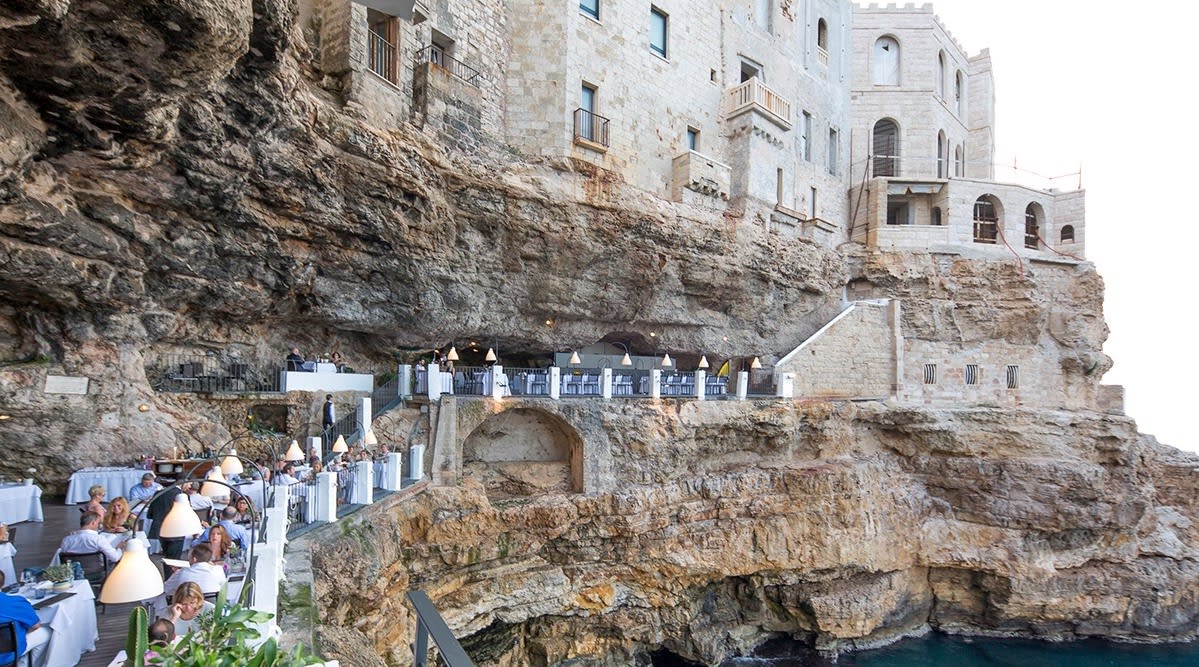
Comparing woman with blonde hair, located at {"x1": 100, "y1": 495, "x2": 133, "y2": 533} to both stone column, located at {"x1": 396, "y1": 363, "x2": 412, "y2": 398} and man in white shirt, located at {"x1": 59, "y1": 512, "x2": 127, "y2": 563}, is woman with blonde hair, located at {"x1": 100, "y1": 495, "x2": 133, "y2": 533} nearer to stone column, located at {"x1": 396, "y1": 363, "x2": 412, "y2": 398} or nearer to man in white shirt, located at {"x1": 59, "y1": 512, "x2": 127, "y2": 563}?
man in white shirt, located at {"x1": 59, "y1": 512, "x2": 127, "y2": 563}

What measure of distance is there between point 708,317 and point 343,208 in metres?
11.7

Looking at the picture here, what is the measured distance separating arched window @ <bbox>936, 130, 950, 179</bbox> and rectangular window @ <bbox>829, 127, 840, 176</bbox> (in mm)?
5689

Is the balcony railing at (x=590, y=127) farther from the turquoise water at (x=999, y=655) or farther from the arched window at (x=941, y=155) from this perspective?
the arched window at (x=941, y=155)

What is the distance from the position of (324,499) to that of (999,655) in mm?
20992

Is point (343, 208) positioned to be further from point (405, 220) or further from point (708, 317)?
point (708, 317)

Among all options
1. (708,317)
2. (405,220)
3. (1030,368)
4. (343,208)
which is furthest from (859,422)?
(343,208)

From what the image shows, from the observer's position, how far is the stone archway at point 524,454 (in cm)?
1494

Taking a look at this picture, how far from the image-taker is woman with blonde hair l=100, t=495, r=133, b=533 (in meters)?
6.67

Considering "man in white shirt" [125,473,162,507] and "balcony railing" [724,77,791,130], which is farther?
"balcony railing" [724,77,791,130]

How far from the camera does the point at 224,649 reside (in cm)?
315

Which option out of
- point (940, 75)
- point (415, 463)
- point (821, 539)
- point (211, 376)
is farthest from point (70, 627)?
point (940, 75)

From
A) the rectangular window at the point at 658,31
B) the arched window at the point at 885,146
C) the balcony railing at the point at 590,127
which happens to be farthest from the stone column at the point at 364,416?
the arched window at the point at 885,146

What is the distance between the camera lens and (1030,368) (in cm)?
2378

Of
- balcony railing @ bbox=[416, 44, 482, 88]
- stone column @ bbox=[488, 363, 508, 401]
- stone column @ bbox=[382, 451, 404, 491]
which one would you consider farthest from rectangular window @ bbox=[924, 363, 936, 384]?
stone column @ bbox=[382, 451, 404, 491]
